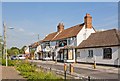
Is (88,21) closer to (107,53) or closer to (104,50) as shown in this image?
(104,50)

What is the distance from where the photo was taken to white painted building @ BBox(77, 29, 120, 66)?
30.8 m

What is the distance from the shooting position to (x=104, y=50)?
33062mm

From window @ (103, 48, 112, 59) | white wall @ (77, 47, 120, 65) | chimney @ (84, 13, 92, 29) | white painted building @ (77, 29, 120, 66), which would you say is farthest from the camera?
chimney @ (84, 13, 92, 29)

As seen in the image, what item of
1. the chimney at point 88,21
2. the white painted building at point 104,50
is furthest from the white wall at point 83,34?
the white painted building at point 104,50

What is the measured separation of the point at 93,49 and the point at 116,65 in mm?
6586

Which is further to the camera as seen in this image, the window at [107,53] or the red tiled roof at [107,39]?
the red tiled roof at [107,39]

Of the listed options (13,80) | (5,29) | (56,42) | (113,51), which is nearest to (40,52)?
(56,42)

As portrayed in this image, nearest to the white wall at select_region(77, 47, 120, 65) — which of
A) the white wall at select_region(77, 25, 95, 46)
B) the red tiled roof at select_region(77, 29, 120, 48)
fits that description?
the red tiled roof at select_region(77, 29, 120, 48)

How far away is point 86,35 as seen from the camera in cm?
4481

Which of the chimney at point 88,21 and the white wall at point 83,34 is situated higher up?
the chimney at point 88,21

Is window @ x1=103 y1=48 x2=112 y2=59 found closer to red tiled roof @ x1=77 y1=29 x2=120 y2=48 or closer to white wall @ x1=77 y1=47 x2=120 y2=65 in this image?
white wall @ x1=77 y1=47 x2=120 y2=65

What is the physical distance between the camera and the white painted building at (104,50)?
30.8 m

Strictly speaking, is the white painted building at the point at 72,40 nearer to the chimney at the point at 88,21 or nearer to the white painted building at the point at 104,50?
the chimney at the point at 88,21

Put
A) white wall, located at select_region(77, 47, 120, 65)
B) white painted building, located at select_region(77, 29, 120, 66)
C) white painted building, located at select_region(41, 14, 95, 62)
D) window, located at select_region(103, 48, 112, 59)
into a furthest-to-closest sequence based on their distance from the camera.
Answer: white painted building, located at select_region(41, 14, 95, 62), window, located at select_region(103, 48, 112, 59), white painted building, located at select_region(77, 29, 120, 66), white wall, located at select_region(77, 47, 120, 65)
